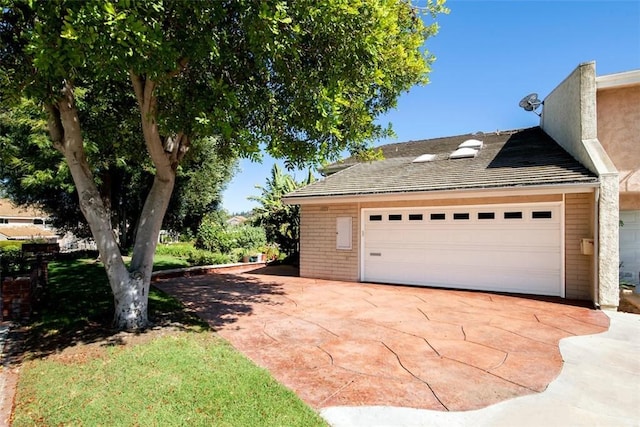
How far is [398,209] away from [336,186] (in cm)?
250

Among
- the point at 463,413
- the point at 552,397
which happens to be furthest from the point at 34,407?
the point at 552,397

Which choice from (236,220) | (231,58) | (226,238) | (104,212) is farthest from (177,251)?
(236,220)

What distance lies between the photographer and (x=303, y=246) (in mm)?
12945

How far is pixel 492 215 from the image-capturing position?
9.98 meters

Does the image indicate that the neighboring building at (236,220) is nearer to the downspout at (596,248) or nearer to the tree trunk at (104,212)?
the tree trunk at (104,212)

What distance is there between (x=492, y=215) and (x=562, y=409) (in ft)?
23.2

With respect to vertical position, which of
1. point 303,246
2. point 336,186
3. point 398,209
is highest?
point 336,186

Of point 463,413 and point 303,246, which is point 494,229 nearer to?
point 303,246

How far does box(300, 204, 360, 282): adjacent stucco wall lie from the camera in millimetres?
11953

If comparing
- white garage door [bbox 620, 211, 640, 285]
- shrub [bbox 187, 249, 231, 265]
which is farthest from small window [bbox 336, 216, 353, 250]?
white garage door [bbox 620, 211, 640, 285]

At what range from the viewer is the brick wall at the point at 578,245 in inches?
338

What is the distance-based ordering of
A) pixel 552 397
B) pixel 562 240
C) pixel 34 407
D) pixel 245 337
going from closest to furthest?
pixel 34 407
pixel 552 397
pixel 245 337
pixel 562 240

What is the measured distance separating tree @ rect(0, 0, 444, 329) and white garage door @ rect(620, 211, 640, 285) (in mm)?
8577

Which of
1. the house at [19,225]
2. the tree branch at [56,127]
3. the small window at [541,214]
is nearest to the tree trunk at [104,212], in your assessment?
the tree branch at [56,127]
